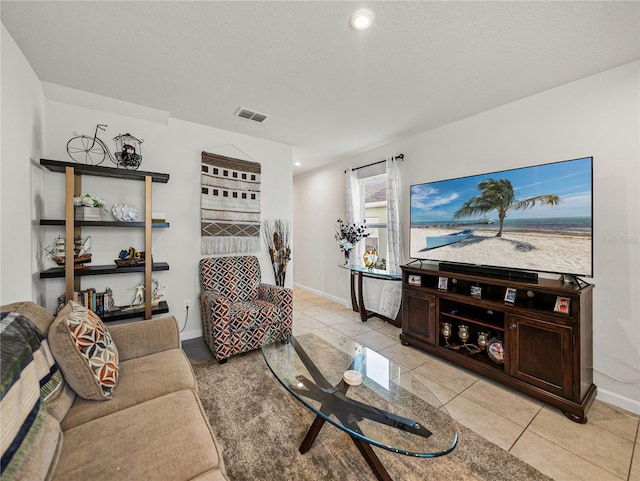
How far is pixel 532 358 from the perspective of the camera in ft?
6.68

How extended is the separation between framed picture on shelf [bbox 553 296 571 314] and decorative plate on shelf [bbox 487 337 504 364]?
53 cm

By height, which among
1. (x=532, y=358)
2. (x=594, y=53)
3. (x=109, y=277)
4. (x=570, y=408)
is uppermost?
(x=594, y=53)

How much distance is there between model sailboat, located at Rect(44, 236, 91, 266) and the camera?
7.77 feet

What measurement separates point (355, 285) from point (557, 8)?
3.60 meters

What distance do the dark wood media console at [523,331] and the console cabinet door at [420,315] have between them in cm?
1

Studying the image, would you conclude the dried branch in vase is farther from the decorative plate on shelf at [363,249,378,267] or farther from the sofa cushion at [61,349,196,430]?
the sofa cushion at [61,349,196,430]

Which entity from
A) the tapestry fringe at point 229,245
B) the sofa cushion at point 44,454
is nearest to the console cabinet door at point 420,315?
the tapestry fringe at point 229,245

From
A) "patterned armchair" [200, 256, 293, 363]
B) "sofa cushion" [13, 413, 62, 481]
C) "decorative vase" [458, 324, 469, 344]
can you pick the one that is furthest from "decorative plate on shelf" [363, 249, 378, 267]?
"sofa cushion" [13, 413, 62, 481]

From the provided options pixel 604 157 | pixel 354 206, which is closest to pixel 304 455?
pixel 604 157

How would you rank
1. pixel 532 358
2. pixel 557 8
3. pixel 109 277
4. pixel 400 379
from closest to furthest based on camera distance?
1. pixel 557 8
2. pixel 400 379
3. pixel 532 358
4. pixel 109 277

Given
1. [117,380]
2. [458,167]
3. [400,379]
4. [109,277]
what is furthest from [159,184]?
[458,167]

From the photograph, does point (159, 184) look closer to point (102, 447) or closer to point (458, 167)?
point (102, 447)

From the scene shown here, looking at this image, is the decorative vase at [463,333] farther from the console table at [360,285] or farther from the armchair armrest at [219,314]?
the armchair armrest at [219,314]

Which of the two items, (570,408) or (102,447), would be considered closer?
(102,447)
